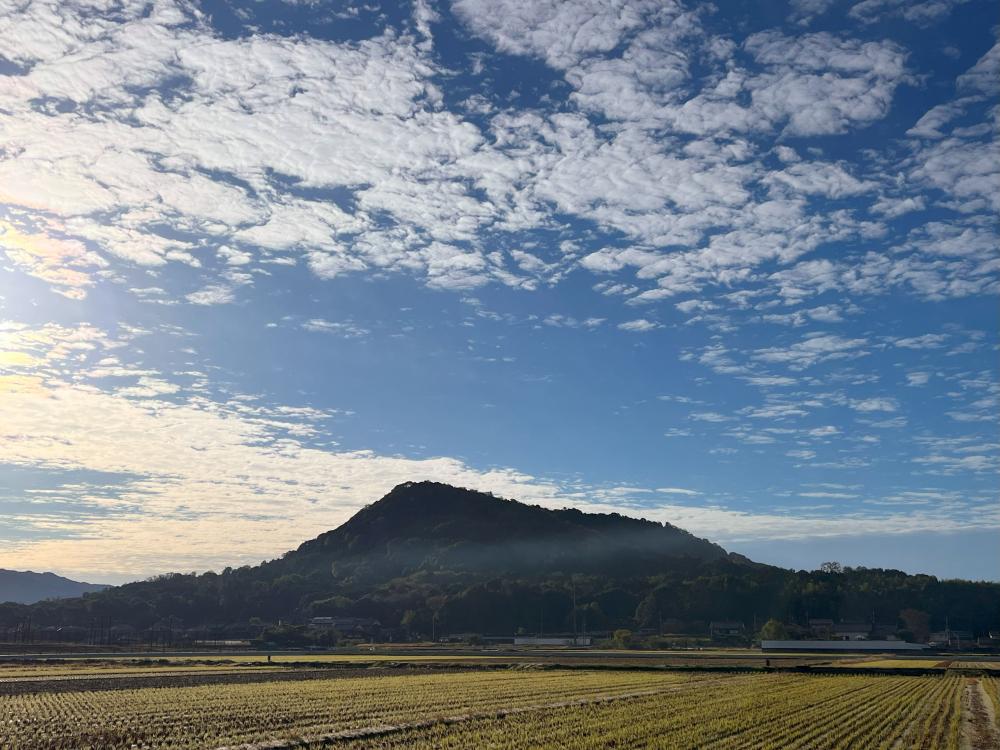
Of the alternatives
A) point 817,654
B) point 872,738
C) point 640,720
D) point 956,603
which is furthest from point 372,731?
point 956,603

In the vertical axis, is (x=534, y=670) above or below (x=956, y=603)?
below

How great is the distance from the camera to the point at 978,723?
41.1 m

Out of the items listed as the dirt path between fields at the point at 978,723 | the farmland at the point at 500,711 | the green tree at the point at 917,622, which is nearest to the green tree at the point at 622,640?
the green tree at the point at 917,622

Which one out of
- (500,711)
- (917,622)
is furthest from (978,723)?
(917,622)

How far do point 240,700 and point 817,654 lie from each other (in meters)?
97.0

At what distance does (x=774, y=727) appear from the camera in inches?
1512

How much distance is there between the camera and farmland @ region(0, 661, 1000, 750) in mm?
34812

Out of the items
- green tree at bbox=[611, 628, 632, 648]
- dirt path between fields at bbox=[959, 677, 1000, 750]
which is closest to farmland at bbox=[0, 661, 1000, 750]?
dirt path between fields at bbox=[959, 677, 1000, 750]

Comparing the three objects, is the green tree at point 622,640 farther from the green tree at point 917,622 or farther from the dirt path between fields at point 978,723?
the dirt path between fields at point 978,723

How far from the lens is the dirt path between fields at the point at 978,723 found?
3416 cm

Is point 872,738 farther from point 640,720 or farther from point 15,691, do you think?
point 15,691

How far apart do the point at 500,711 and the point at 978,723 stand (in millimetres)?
22865

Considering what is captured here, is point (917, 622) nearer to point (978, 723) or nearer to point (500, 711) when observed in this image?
point (978, 723)

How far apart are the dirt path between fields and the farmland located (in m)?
0.14
